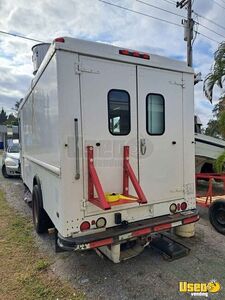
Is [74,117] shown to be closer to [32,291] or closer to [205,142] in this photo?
[32,291]

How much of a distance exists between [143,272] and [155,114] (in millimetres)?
2256

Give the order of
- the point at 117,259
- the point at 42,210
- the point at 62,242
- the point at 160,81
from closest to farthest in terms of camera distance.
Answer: the point at 62,242, the point at 117,259, the point at 160,81, the point at 42,210

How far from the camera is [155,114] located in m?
3.82

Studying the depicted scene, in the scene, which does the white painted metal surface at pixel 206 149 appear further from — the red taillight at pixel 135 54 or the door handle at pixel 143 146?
the red taillight at pixel 135 54

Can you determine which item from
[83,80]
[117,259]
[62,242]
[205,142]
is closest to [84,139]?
[83,80]

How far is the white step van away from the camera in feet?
10.2

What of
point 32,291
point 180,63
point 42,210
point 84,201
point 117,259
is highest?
point 180,63

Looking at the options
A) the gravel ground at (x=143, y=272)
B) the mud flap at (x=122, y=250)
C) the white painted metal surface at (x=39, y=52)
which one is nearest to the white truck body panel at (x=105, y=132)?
the mud flap at (x=122, y=250)

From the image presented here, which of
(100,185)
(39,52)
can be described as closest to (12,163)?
(39,52)

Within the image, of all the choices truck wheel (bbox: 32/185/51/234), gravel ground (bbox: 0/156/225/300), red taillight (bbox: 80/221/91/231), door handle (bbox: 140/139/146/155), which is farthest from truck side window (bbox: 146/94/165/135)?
truck wheel (bbox: 32/185/51/234)

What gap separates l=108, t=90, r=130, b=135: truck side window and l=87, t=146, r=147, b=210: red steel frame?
282mm

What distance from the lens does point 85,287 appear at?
3174mm

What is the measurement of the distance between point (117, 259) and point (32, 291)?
1.12 metres

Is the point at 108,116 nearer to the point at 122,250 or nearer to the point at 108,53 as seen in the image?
the point at 108,53
